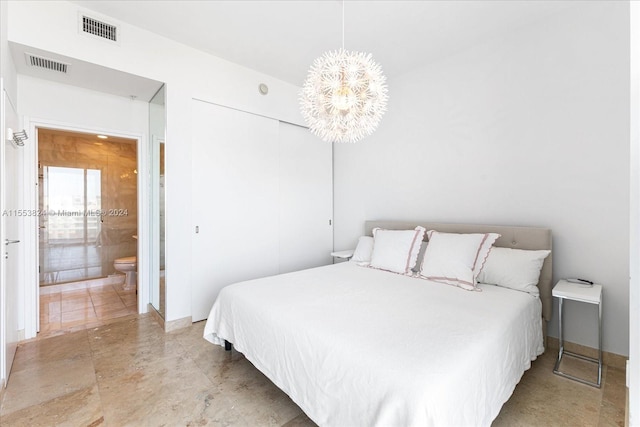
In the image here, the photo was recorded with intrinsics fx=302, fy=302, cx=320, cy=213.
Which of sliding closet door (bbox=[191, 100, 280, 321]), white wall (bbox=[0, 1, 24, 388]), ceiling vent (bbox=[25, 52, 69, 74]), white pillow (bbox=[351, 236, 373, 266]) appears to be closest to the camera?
white wall (bbox=[0, 1, 24, 388])

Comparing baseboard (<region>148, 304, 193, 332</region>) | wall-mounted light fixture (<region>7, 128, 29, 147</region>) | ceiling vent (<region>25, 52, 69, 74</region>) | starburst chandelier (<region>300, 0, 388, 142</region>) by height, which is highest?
ceiling vent (<region>25, 52, 69, 74</region>)

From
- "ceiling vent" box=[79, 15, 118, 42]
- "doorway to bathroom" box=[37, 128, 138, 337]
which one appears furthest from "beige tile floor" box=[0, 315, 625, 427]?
"ceiling vent" box=[79, 15, 118, 42]

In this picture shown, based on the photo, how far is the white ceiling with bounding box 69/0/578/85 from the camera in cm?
251

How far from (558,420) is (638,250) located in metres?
2.10

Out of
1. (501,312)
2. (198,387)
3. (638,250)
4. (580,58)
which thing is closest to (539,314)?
(501,312)

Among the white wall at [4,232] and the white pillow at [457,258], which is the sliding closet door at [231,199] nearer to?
the white wall at [4,232]

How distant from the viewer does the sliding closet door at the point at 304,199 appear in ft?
13.3

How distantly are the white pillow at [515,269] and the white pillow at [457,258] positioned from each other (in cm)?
8

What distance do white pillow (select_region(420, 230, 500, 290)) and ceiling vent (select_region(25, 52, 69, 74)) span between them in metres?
3.64

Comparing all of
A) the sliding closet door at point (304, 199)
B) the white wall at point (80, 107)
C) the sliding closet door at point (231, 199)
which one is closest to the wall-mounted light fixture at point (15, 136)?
the white wall at point (80, 107)

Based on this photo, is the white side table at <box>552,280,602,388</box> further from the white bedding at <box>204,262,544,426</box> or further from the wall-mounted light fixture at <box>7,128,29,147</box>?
the wall-mounted light fixture at <box>7,128,29,147</box>

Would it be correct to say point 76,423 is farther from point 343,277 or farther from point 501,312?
point 501,312

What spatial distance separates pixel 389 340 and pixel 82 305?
13.3ft

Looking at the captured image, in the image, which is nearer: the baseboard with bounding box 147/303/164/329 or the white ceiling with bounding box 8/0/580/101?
the white ceiling with bounding box 8/0/580/101
